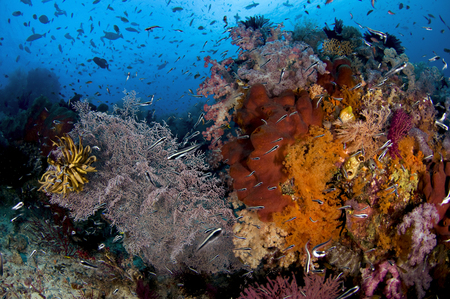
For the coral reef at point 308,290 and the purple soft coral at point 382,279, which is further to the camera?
the purple soft coral at point 382,279

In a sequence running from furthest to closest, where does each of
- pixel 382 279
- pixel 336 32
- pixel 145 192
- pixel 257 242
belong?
A: pixel 336 32 < pixel 257 242 < pixel 145 192 < pixel 382 279

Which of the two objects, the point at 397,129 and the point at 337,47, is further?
the point at 337,47

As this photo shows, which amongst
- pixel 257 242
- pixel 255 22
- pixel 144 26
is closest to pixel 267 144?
pixel 257 242

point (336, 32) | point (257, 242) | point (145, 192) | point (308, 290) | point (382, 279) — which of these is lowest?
point (382, 279)

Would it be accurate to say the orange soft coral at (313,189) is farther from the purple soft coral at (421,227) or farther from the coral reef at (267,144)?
the purple soft coral at (421,227)

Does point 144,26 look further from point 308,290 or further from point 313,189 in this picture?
point 308,290

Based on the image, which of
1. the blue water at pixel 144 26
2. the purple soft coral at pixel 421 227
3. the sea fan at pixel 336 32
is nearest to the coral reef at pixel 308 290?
the purple soft coral at pixel 421 227

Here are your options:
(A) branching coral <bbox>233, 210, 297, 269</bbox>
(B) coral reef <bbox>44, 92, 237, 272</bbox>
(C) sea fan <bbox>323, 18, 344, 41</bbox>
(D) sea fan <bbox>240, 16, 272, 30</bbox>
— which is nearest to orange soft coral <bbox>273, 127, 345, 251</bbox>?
(A) branching coral <bbox>233, 210, 297, 269</bbox>

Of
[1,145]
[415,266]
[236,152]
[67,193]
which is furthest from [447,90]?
[1,145]

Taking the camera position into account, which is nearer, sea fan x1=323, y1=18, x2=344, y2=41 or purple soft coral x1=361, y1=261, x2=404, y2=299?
purple soft coral x1=361, y1=261, x2=404, y2=299

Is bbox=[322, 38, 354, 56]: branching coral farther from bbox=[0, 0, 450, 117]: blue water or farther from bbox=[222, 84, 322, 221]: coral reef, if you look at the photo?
bbox=[0, 0, 450, 117]: blue water

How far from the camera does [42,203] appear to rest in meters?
6.96

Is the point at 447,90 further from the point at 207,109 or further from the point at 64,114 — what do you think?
the point at 64,114

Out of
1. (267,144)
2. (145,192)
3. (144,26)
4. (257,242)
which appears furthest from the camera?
(144,26)
